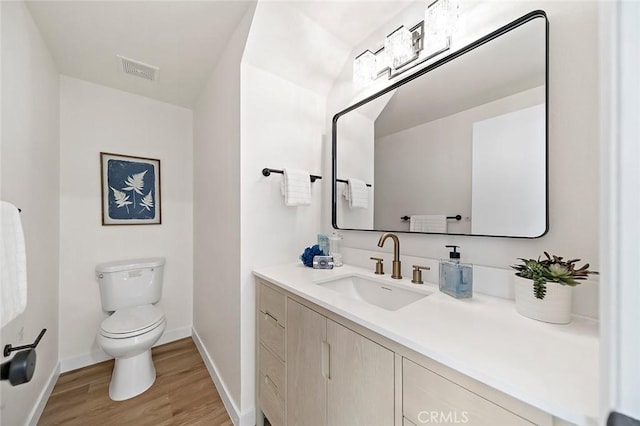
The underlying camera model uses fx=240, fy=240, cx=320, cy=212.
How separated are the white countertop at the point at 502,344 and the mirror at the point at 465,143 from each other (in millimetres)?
326

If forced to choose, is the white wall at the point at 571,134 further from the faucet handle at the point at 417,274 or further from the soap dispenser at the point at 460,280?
the faucet handle at the point at 417,274

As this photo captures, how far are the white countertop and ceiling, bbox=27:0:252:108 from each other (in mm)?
1593

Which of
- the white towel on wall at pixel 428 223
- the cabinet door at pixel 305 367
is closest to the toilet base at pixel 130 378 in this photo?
the cabinet door at pixel 305 367

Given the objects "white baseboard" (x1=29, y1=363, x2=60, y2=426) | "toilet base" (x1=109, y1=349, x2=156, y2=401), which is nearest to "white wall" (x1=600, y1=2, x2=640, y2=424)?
"toilet base" (x1=109, y1=349, x2=156, y2=401)

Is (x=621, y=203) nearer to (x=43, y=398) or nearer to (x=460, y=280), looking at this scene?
(x=460, y=280)

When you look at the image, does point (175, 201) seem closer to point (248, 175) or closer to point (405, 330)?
point (248, 175)

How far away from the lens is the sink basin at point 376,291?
1083mm

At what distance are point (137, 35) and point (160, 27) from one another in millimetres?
177

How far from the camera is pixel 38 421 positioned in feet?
4.53

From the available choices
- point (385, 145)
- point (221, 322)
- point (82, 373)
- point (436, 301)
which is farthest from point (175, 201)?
point (436, 301)

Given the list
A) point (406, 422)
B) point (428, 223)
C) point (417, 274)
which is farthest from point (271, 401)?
point (428, 223)

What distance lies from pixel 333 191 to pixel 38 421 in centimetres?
220

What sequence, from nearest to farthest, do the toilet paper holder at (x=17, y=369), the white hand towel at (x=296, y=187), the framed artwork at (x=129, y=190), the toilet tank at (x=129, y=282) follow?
the toilet paper holder at (x=17, y=369)
the white hand towel at (x=296, y=187)
the toilet tank at (x=129, y=282)
the framed artwork at (x=129, y=190)

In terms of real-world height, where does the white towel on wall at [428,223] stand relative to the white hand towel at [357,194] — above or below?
below
